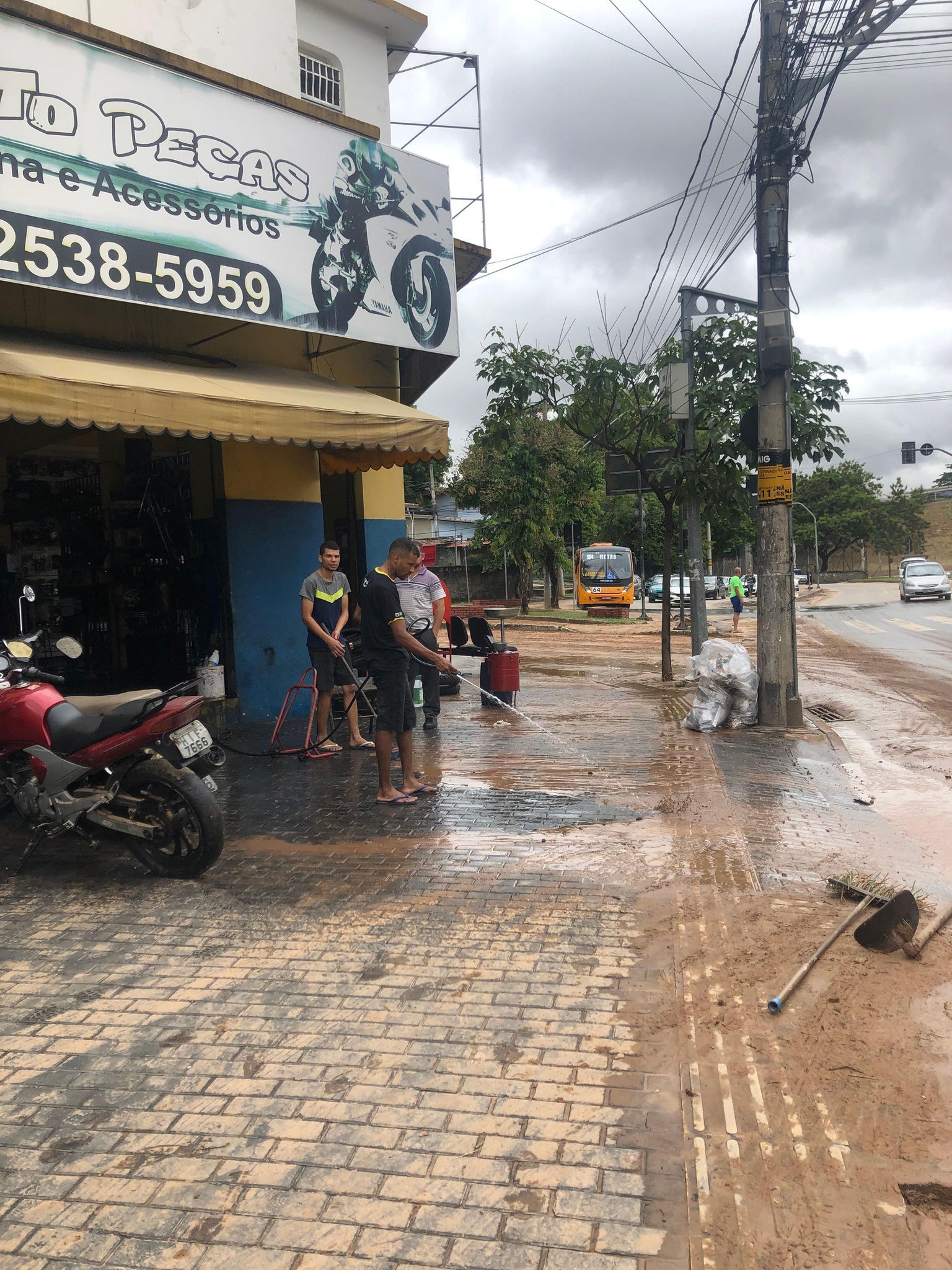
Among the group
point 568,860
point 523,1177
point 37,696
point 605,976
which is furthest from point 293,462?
point 523,1177

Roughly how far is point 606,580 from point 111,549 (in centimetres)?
2539

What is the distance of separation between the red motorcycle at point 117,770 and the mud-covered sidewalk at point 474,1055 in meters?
0.30

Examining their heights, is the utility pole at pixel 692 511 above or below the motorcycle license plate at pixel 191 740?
above

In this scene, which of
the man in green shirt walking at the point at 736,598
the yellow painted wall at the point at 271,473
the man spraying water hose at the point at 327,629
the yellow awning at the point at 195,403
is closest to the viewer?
the yellow awning at the point at 195,403

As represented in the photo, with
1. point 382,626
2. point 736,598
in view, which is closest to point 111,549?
point 382,626

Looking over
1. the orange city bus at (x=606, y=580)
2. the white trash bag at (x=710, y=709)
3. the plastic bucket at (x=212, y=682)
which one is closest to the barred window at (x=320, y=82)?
the plastic bucket at (x=212, y=682)

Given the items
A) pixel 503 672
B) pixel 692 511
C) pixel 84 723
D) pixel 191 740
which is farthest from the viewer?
pixel 692 511

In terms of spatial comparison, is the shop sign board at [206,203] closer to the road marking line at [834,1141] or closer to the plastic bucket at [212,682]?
the plastic bucket at [212,682]

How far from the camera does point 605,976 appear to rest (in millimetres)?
3908

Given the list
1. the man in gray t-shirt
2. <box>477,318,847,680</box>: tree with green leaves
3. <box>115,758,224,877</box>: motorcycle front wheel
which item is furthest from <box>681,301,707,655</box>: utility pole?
<box>115,758,224,877</box>: motorcycle front wheel

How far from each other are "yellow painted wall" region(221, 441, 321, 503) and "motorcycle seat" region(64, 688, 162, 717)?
15.4 feet

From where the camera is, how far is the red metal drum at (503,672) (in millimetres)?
10711

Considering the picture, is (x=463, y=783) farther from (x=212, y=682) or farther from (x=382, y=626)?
(x=212, y=682)

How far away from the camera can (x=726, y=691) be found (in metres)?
9.70
